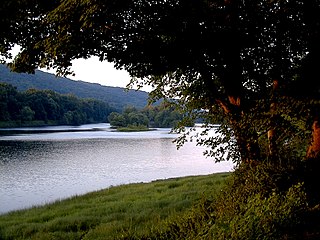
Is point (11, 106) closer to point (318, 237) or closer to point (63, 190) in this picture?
point (63, 190)

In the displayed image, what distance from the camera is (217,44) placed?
10266 millimetres

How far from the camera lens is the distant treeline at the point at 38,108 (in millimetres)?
136375

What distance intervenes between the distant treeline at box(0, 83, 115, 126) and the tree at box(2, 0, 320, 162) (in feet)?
384

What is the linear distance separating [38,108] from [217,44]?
15210 centimetres

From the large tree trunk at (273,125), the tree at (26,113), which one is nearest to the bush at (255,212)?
the large tree trunk at (273,125)

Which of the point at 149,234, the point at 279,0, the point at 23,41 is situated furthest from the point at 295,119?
the point at 23,41

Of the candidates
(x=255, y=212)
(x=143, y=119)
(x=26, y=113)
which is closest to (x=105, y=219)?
(x=255, y=212)

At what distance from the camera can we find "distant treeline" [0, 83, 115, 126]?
447ft

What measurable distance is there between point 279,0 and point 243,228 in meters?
5.57

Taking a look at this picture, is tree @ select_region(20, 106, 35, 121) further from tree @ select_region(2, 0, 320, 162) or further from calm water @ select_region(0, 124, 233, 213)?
tree @ select_region(2, 0, 320, 162)

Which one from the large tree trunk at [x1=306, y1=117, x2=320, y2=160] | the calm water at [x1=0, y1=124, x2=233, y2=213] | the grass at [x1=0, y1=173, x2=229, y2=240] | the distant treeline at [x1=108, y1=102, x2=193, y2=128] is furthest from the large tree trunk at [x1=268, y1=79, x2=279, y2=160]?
the distant treeline at [x1=108, y1=102, x2=193, y2=128]

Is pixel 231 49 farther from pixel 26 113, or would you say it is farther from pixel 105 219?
pixel 26 113

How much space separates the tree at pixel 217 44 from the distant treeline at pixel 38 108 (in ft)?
384

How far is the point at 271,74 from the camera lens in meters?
11.1
